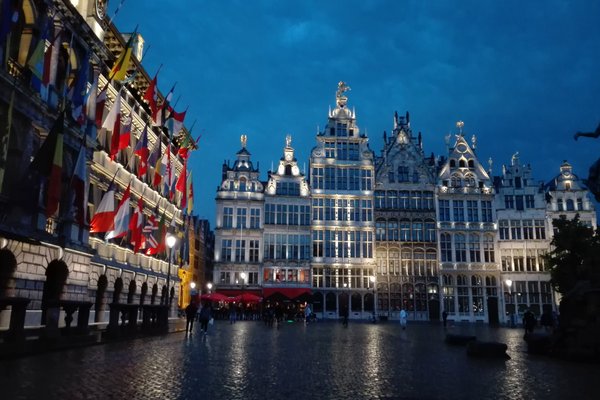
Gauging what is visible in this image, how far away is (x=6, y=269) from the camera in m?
20.8

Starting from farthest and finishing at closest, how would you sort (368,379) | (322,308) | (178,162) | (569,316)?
(322,308) → (178,162) → (569,316) → (368,379)

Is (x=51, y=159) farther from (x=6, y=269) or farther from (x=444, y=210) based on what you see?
(x=444, y=210)

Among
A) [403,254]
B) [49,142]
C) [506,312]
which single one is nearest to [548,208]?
Result: [506,312]

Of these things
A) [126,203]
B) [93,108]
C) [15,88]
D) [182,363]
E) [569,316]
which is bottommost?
[182,363]

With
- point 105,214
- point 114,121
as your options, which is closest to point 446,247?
point 105,214

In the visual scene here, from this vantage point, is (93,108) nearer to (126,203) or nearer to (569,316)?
(126,203)

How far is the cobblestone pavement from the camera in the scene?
31.5ft

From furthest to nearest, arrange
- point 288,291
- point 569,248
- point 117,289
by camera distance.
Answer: point 288,291
point 569,248
point 117,289

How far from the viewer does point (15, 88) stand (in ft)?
69.1

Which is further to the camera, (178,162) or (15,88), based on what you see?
(178,162)

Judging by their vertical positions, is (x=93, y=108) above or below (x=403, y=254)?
above

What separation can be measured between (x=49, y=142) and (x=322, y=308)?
46533 millimetres

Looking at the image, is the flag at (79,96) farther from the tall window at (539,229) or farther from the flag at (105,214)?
the tall window at (539,229)

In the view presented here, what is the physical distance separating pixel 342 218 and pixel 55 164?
46.2 metres
